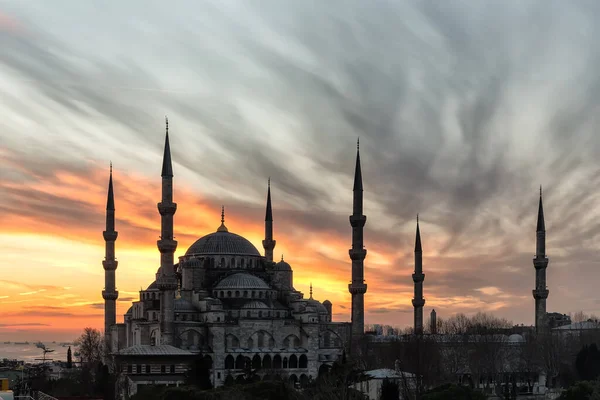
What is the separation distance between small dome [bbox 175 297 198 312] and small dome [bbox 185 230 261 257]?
19.6 feet

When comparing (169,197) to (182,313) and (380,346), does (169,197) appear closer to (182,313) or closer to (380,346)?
(182,313)

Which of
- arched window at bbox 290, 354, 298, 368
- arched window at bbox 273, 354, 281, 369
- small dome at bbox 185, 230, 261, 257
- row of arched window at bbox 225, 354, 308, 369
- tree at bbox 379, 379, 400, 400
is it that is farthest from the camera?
small dome at bbox 185, 230, 261, 257

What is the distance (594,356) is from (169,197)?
96.4 feet

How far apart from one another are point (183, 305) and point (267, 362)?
713cm

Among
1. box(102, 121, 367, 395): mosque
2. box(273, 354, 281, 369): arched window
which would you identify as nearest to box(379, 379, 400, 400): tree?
box(102, 121, 367, 395): mosque

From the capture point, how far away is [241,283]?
63312 mm

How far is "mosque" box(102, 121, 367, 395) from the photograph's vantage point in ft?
184

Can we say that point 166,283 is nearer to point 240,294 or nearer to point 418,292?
point 240,294

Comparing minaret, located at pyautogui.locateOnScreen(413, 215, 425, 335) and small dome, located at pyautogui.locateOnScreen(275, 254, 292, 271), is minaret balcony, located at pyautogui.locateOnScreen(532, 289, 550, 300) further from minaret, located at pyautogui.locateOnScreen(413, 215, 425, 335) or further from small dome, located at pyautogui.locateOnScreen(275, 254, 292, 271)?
small dome, located at pyautogui.locateOnScreen(275, 254, 292, 271)

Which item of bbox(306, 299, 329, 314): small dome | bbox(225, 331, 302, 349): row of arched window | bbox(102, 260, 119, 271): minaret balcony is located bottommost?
bbox(225, 331, 302, 349): row of arched window

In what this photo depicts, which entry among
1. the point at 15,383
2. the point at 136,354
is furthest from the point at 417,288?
the point at 15,383

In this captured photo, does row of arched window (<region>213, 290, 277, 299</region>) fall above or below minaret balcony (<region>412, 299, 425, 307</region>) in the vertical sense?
above

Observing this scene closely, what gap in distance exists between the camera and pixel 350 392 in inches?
1404

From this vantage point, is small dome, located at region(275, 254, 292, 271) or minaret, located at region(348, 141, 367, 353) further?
small dome, located at region(275, 254, 292, 271)
